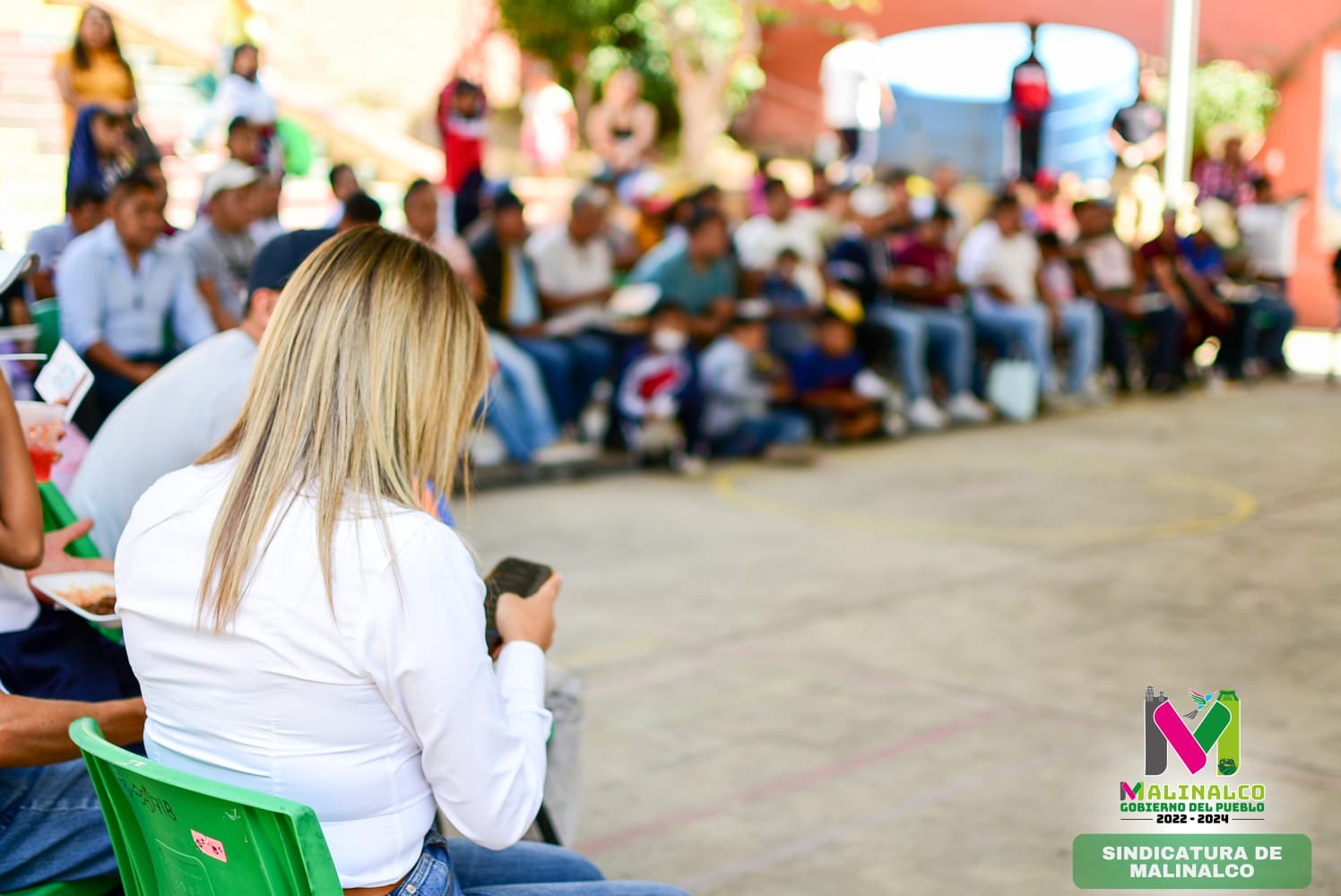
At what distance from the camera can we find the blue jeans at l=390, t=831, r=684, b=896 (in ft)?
6.45

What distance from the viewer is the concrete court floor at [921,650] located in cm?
340

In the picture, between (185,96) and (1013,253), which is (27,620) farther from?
(185,96)

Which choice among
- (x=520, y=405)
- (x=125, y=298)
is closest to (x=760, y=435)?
(x=520, y=405)

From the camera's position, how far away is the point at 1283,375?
41.7ft

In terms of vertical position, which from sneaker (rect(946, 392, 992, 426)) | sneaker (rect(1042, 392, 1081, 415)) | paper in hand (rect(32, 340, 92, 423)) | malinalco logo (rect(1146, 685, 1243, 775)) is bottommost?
sneaker (rect(1042, 392, 1081, 415))

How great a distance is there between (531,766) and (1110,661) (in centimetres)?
334

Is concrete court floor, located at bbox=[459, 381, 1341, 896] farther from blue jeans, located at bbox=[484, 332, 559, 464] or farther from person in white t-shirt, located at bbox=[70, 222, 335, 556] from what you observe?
person in white t-shirt, located at bbox=[70, 222, 335, 556]

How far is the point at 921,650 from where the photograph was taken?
4.82 metres

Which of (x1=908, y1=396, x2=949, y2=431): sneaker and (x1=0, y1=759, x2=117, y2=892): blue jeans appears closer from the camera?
(x1=0, y1=759, x2=117, y2=892): blue jeans

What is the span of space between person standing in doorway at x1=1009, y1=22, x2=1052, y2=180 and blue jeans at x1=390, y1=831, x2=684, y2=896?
1381 cm

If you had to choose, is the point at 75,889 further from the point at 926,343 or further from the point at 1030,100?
the point at 1030,100

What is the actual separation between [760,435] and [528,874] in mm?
6771

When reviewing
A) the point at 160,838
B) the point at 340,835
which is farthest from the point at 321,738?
the point at 160,838

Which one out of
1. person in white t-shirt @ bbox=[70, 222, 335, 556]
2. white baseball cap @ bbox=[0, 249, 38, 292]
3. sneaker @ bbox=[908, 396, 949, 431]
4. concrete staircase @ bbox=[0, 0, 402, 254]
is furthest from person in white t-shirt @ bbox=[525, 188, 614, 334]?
white baseball cap @ bbox=[0, 249, 38, 292]
